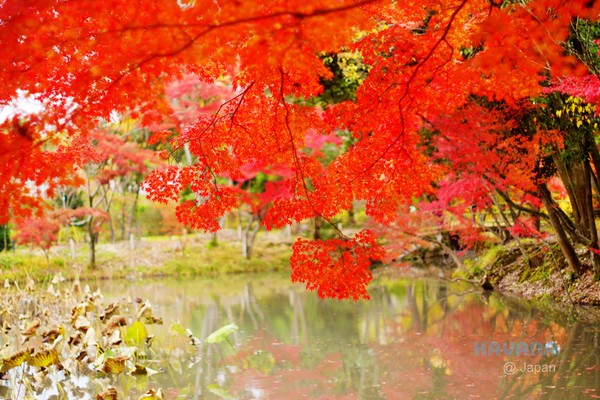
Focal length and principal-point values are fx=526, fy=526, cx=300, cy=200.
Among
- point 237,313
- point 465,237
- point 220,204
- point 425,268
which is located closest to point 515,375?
point 220,204

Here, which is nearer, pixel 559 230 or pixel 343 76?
pixel 559 230

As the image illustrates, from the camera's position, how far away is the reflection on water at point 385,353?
451cm

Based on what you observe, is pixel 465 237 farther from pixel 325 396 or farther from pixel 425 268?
pixel 325 396

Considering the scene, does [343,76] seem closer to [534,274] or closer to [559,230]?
[559,230]

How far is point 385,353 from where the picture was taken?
19.0 ft

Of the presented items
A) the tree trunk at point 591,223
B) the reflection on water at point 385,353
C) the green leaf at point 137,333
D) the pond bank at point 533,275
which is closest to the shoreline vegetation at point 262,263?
the pond bank at point 533,275

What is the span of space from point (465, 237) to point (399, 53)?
8.44 m

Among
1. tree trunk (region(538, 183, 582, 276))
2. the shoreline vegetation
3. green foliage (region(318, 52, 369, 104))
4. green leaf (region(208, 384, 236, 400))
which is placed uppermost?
green foliage (region(318, 52, 369, 104))

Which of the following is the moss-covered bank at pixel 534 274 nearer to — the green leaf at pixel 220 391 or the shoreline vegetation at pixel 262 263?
the shoreline vegetation at pixel 262 263

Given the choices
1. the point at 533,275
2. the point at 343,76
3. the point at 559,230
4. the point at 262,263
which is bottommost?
the point at 262,263

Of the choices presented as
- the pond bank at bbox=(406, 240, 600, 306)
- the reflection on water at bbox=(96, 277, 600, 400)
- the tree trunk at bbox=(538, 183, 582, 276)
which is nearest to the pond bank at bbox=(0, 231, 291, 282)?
the reflection on water at bbox=(96, 277, 600, 400)

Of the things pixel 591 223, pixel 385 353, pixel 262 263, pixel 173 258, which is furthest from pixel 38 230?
pixel 591 223

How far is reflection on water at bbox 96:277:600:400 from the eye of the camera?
451cm

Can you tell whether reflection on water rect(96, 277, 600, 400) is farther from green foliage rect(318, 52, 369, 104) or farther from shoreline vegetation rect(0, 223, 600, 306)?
green foliage rect(318, 52, 369, 104)
